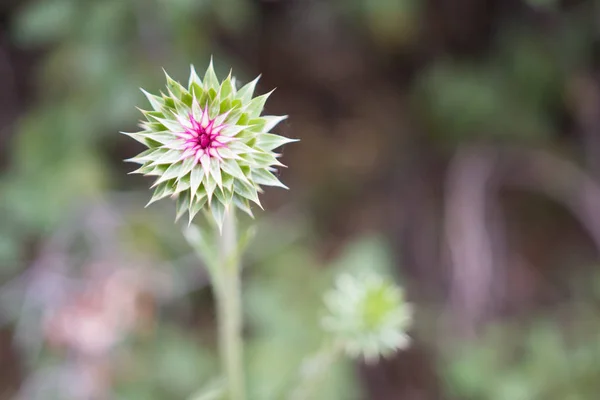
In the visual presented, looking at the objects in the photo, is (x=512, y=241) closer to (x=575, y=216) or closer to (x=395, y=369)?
(x=575, y=216)

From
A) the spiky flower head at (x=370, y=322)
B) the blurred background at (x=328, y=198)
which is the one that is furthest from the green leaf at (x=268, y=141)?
the blurred background at (x=328, y=198)

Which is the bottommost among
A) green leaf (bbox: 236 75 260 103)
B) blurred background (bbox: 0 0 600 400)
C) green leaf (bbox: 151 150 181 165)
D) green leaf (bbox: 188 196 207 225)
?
green leaf (bbox: 188 196 207 225)

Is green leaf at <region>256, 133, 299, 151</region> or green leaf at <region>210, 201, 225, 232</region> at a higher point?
green leaf at <region>256, 133, 299, 151</region>

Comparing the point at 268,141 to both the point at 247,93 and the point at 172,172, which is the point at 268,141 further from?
the point at 172,172

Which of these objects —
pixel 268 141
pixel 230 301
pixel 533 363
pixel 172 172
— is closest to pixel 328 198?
pixel 533 363

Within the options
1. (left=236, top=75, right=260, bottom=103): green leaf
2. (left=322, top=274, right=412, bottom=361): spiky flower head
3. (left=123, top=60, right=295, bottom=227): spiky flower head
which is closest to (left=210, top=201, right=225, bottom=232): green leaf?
(left=123, top=60, right=295, bottom=227): spiky flower head

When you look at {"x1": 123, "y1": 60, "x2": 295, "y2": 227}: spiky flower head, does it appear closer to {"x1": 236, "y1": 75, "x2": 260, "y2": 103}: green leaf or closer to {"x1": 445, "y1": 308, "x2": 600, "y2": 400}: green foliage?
{"x1": 236, "y1": 75, "x2": 260, "y2": 103}: green leaf
